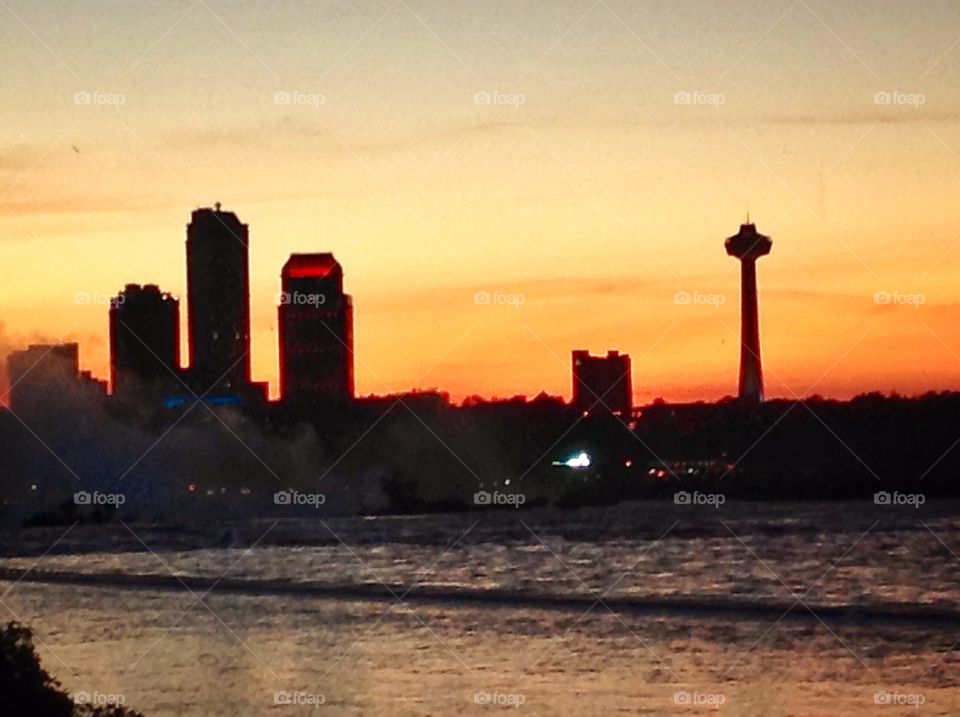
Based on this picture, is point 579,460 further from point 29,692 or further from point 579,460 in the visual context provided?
point 29,692

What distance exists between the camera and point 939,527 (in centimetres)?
12731

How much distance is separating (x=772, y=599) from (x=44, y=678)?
3830cm

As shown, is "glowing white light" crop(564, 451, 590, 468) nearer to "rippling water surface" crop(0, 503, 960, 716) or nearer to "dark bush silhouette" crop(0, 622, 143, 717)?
"rippling water surface" crop(0, 503, 960, 716)

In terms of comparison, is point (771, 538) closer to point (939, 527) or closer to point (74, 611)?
point (939, 527)

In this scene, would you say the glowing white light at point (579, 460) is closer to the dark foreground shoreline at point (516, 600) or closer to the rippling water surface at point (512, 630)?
the rippling water surface at point (512, 630)

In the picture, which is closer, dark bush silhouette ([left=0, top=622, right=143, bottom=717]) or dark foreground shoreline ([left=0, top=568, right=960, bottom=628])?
dark bush silhouette ([left=0, top=622, right=143, bottom=717])

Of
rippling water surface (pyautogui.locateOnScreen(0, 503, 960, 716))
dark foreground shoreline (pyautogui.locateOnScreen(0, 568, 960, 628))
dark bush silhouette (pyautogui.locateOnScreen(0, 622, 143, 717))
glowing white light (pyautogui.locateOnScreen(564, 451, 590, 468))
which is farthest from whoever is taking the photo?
glowing white light (pyautogui.locateOnScreen(564, 451, 590, 468))

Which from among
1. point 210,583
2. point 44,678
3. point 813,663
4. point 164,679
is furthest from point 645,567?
point 44,678

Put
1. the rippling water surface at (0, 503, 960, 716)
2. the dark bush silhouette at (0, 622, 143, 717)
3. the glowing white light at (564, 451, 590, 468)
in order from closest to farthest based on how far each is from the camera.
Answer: the dark bush silhouette at (0, 622, 143, 717)
the rippling water surface at (0, 503, 960, 716)
the glowing white light at (564, 451, 590, 468)

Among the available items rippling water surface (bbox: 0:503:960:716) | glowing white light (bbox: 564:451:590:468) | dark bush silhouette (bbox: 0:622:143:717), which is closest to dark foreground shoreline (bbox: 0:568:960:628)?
rippling water surface (bbox: 0:503:960:716)

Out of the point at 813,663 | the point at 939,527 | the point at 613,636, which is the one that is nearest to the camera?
the point at 813,663

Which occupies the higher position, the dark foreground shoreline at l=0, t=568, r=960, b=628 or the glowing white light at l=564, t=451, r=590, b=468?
the glowing white light at l=564, t=451, r=590, b=468

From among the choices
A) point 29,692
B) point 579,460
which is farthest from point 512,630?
point 579,460

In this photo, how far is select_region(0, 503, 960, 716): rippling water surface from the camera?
1321 inches
